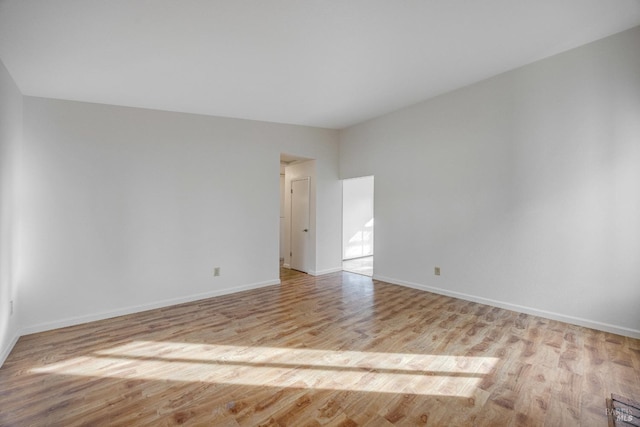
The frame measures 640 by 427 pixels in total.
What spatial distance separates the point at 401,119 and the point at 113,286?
4919 millimetres

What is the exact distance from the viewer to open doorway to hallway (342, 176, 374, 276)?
7.33 metres

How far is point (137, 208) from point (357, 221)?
5358 millimetres

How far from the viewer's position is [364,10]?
212cm

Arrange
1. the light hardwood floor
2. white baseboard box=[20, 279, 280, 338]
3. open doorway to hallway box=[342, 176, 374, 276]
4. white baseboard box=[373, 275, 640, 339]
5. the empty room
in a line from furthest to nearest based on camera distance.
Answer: open doorway to hallway box=[342, 176, 374, 276], white baseboard box=[20, 279, 280, 338], white baseboard box=[373, 275, 640, 339], the empty room, the light hardwood floor

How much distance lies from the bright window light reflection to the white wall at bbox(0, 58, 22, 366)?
705 mm

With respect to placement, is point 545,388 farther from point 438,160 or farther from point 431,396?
point 438,160

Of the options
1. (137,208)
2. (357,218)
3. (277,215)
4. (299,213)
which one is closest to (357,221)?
(357,218)

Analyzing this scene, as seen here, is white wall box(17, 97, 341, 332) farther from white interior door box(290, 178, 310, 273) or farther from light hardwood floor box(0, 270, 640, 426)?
white interior door box(290, 178, 310, 273)

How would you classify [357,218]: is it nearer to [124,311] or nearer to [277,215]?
[277,215]

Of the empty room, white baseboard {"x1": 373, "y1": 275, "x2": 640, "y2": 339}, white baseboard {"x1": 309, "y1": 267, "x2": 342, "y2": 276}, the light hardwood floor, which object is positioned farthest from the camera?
white baseboard {"x1": 309, "y1": 267, "x2": 342, "y2": 276}

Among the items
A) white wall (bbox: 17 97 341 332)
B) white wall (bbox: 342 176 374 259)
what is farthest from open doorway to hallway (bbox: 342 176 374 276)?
white wall (bbox: 17 97 341 332)

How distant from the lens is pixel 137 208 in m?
3.62

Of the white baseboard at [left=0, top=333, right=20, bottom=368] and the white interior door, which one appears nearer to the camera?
the white baseboard at [left=0, top=333, right=20, bottom=368]

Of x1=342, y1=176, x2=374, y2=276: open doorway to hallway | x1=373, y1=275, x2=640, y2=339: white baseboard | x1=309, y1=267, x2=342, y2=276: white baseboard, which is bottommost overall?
x1=309, y1=267, x2=342, y2=276: white baseboard
